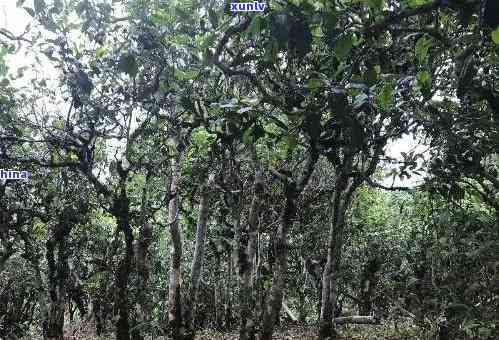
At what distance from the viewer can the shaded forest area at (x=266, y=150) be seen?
139 inches

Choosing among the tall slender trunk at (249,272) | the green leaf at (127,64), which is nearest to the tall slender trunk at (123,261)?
the tall slender trunk at (249,272)

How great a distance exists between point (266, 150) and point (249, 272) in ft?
8.17

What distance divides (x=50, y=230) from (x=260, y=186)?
7631 millimetres

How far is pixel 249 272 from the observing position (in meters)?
10.9

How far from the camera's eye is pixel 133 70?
12.4 ft

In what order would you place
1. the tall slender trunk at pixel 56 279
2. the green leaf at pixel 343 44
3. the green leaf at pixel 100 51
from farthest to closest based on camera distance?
the tall slender trunk at pixel 56 279, the green leaf at pixel 100 51, the green leaf at pixel 343 44

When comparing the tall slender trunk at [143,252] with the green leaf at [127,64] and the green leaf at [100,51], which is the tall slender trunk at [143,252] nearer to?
the green leaf at [100,51]

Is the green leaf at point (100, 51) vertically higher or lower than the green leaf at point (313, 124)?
higher

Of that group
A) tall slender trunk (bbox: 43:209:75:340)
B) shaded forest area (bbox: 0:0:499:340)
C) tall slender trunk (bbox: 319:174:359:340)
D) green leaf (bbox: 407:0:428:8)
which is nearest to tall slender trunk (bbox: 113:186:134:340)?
shaded forest area (bbox: 0:0:499:340)

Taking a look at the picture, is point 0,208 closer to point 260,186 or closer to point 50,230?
point 50,230

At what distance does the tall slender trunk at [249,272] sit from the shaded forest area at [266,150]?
0.04 metres

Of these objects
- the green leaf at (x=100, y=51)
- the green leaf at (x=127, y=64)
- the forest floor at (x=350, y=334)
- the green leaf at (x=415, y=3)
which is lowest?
the forest floor at (x=350, y=334)

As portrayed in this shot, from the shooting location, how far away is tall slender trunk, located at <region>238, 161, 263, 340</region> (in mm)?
9867

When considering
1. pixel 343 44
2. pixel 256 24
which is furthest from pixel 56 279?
pixel 343 44
